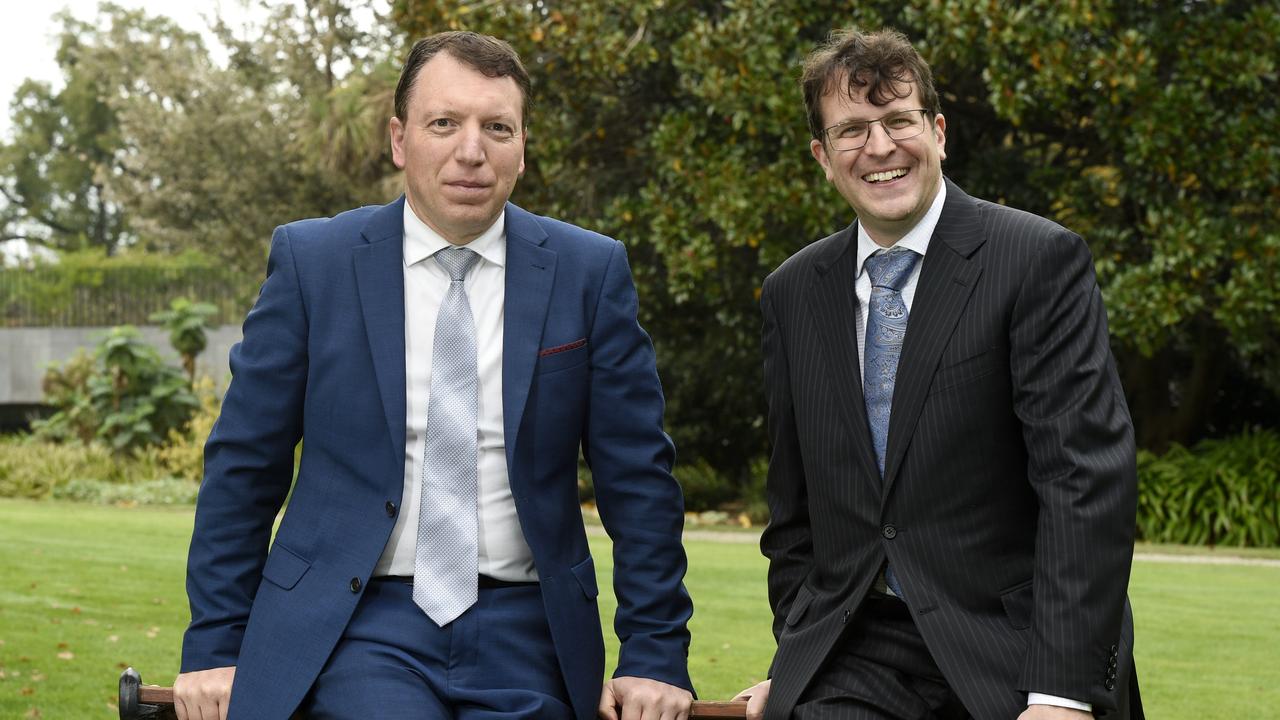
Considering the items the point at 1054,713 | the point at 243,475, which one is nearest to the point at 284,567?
the point at 243,475

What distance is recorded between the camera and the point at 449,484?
312 cm

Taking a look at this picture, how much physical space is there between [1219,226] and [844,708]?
11123mm

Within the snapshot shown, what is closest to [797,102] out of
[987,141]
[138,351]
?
[987,141]

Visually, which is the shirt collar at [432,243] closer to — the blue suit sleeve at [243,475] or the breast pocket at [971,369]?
the blue suit sleeve at [243,475]

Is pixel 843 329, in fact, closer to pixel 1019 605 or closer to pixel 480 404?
pixel 1019 605

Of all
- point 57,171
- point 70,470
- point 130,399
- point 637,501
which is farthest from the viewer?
point 57,171

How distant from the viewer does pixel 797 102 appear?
43.5ft

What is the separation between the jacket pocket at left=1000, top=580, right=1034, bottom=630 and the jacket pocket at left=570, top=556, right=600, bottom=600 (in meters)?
0.91

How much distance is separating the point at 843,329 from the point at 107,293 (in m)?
31.4

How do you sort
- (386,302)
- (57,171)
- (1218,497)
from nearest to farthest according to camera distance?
(386,302)
(1218,497)
(57,171)

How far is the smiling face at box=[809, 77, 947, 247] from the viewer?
318 cm

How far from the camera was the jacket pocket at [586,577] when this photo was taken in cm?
322

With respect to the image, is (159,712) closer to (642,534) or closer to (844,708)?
(642,534)

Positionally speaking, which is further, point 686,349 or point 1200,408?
point 686,349
